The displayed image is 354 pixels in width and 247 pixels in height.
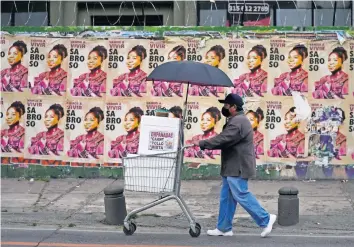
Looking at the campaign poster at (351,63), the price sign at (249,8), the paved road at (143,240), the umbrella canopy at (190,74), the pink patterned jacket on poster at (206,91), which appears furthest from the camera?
Result: the price sign at (249,8)

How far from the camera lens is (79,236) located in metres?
7.98

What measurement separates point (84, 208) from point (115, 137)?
2.45 meters

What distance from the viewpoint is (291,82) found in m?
11.5

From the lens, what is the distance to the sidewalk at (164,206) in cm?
865

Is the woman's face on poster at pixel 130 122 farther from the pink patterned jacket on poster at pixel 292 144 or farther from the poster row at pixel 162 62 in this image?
the pink patterned jacket on poster at pixel 292 144

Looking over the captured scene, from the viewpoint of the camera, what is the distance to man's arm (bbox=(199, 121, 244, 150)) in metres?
7.60

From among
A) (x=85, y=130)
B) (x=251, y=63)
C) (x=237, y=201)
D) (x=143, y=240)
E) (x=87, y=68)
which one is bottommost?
(x=143, y=240)

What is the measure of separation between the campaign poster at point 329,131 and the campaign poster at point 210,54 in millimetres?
1764

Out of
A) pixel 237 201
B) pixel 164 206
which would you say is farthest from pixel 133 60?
pixel 237 201

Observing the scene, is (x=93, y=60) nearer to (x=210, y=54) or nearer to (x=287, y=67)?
(x=210, y=54)

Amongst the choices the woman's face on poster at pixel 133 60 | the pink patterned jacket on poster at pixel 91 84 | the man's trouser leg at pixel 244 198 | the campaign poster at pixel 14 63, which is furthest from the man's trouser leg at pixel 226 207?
the campaign poster at pixel 14 63

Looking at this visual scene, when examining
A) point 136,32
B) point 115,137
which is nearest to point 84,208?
point 115,137

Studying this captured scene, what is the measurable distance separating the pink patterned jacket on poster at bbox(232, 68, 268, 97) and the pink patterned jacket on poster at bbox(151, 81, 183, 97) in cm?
115

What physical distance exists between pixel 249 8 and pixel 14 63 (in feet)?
16.0
